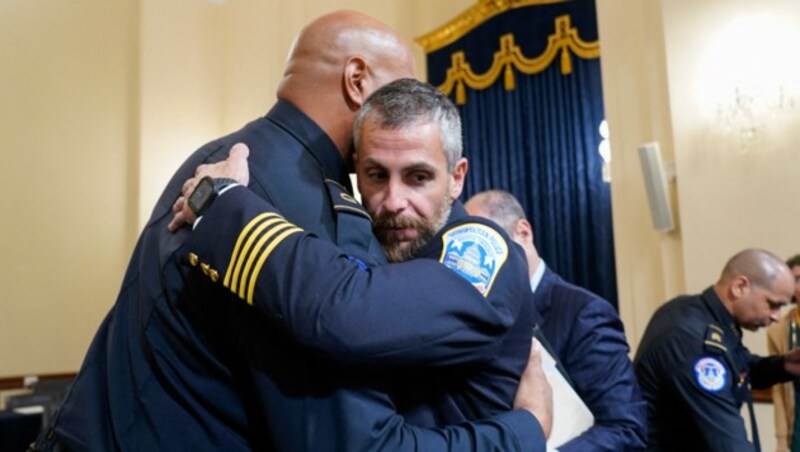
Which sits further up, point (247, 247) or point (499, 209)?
point (499, 209)

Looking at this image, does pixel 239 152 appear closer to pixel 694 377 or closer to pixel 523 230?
pixel 523 230

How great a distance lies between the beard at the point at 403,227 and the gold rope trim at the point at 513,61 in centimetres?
551

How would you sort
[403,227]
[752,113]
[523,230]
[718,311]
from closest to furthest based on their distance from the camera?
[403,227], [523,230], [718,311], [752,113]

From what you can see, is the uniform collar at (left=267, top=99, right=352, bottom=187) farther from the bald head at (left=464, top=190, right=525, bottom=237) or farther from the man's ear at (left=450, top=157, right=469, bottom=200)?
the bald head at (left=464, top=190, right=525, bottom=237)

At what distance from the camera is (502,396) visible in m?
1.30

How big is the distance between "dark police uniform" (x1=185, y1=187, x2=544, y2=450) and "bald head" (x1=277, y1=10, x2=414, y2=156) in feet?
1.12

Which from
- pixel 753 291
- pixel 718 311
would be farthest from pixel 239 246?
pixel 753 291

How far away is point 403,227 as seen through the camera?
1.36 meters

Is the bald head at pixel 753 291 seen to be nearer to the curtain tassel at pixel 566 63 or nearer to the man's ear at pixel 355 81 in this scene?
the man's ear at pixel 355 81

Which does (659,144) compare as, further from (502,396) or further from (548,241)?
(502,396)

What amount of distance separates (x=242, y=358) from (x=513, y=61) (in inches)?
259

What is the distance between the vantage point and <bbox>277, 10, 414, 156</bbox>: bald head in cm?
146

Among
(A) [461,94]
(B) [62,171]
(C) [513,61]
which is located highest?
(C) [513,61]

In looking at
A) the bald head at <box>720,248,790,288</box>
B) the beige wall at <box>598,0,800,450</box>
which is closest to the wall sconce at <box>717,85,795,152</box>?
the beige wall at <box>598,0,800,450</box>
